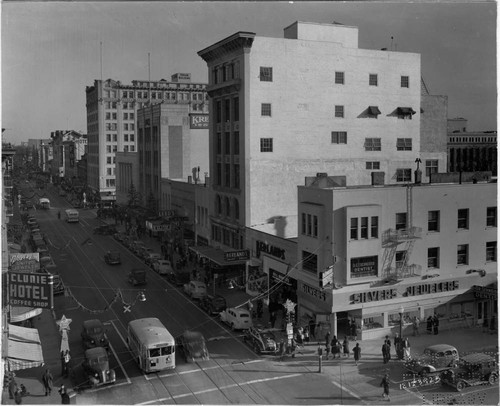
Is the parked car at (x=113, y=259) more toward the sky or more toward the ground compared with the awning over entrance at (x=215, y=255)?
more toward the ground

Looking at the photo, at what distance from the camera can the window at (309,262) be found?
36812mm

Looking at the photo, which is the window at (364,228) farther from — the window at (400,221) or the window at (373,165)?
the window at (373,165)

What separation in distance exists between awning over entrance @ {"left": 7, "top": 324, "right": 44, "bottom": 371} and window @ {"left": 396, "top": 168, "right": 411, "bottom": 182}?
129 feet

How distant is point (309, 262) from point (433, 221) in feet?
26.8

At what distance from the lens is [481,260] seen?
128ft

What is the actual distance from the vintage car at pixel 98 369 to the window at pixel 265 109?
28589 millimetres

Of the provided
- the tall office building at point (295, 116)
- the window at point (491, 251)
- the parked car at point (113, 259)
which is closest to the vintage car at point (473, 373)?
the window at point (491, 251)

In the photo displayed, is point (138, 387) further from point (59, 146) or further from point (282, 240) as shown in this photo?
point (59, 146)

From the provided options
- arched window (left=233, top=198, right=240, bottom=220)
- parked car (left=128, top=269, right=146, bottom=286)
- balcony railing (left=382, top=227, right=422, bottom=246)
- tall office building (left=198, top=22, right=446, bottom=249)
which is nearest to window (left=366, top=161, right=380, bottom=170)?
tall office building (left=198, top=22, right=446, bottom=249)

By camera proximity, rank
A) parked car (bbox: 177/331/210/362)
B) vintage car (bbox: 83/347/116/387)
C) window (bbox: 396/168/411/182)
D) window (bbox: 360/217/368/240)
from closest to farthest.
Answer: vintage car (bbox: 83/347/116/387) < parked car (bbox: 177/331/210/362) < window (bbox: 360/217/368/240) < window (bbox: 396/168/411/182)

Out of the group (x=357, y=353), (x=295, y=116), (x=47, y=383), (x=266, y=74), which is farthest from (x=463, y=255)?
(x=47, y=383)

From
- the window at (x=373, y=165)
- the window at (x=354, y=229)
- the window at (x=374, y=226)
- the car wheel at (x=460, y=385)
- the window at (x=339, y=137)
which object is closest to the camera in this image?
the car wheel at (x=460, y=385)

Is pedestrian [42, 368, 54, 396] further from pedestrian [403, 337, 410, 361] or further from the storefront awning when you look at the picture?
pedestrian [403, 337, 410, 361]

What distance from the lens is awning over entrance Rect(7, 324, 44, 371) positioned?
91.6 ft
